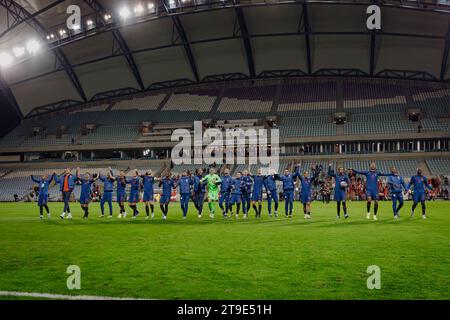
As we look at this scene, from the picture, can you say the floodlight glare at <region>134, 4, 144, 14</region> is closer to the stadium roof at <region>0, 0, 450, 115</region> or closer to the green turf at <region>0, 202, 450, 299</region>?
the stadium roof at <region>0, 0, 450, 115</region>

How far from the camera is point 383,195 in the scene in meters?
43.9

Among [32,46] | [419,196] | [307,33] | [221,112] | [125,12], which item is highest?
[125,12]

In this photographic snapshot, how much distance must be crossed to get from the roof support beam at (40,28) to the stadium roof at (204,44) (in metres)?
0.11

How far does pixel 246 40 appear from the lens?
51.4 m

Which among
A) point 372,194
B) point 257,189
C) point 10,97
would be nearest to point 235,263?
point 372,194

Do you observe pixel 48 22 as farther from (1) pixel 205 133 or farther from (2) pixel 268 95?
(2) pixel 268 95

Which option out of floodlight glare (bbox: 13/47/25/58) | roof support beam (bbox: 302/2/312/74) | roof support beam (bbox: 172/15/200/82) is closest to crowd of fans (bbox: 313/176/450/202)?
roof support beam (bbox: 302/2/312/74)

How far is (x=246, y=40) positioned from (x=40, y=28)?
78.1 feet

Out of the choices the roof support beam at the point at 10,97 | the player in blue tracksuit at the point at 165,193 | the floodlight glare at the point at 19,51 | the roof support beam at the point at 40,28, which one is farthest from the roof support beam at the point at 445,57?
the roof support beam at the point at 10,97

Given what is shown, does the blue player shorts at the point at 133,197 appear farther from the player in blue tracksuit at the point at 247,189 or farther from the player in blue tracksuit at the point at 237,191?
the player in blue tracksuit at the point at 247,189

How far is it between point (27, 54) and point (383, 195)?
4180 centimetres

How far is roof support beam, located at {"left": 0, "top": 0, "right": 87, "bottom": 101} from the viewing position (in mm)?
44969

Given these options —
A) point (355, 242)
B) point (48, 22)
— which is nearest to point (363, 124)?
point (48, 22)

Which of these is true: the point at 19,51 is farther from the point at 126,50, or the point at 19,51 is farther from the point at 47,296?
the point at 47,296
